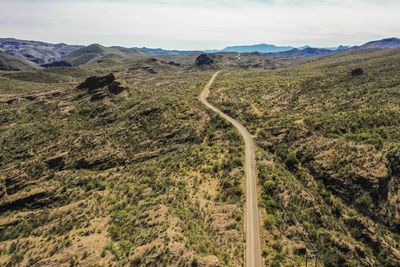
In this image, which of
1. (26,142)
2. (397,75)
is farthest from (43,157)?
(397,75)

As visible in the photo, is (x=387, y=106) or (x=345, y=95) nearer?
(x=387, y=106)

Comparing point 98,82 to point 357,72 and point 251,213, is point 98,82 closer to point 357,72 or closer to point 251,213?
point 357,72

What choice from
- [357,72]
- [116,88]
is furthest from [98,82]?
[357,72]

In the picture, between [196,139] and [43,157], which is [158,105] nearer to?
[196,139]

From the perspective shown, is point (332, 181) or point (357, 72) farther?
point (357, 72)

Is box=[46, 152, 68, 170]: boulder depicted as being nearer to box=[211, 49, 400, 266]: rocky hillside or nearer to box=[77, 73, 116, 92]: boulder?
box=[211, 49, 400, 266]: rocky hillside

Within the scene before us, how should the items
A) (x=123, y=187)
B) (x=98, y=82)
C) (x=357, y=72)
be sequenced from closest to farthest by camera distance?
(x=123, y=187), (x=357, y=72), (x=98, y=82)

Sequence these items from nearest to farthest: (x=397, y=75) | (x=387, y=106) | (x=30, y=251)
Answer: (x=30, y=251)
(x=387, y=106)
(x=397, y=75)

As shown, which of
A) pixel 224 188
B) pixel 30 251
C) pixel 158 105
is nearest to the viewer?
pixel 30 251

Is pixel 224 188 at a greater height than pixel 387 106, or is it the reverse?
pixel 387 106

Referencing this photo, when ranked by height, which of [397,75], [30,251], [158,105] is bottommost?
[30,251]

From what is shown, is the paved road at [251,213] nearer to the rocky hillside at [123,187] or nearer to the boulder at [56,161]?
the rocky hillside at [123,187]
